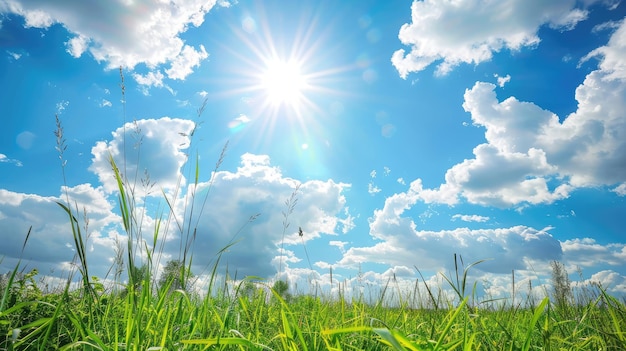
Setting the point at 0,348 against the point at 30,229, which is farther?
the point at 0,348

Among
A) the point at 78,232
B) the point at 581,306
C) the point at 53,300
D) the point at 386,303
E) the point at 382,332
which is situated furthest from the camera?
the point at 581,306

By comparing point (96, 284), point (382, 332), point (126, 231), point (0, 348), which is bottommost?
point (0, 348)

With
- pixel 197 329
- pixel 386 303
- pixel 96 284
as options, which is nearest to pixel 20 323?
pixel 96 284

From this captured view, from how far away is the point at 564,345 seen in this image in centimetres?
292

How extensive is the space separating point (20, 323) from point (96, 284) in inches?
27.2


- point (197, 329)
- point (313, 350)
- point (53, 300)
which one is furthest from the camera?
point (53, 300)

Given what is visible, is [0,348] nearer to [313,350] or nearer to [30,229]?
[30,229]

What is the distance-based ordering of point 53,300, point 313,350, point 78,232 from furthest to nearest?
point 53,300 < point 313,350 < point 78,232

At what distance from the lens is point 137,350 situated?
2.07 m

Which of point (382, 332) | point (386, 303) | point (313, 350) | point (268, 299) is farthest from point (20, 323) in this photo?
point (386, 303)

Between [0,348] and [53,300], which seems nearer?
[0,348]

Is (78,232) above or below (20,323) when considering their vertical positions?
above

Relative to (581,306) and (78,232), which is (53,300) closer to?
(78,232)

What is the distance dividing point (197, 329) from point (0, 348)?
1.19 metres
